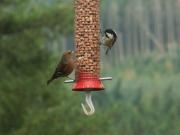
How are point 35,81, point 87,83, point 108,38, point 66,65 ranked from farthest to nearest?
point 35,81 < point 108,38 < point 66,65 < point 87,83

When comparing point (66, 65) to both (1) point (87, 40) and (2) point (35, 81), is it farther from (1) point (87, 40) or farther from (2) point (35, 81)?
(2) point (35, 81)

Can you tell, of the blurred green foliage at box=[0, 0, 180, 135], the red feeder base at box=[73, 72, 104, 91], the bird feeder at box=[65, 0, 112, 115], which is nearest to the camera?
the red feeder base at box=[73, 72, 104, 91]

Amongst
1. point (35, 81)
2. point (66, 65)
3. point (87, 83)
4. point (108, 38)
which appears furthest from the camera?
point (35, 81)

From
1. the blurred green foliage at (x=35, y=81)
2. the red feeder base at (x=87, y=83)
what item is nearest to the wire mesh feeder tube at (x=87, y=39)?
the red feeder base at (x=87, y=83)

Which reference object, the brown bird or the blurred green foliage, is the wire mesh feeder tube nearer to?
the brown bird

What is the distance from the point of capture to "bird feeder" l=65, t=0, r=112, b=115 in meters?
6.00

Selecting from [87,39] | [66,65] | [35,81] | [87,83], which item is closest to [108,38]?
[87,39]

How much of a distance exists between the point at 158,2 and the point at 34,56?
20954 mm

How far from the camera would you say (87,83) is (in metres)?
5.83

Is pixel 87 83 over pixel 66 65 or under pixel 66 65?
under

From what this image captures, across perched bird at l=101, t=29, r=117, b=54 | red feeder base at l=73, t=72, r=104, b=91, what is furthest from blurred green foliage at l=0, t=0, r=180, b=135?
red feeder base at l=73, t=72, r=104, b=91

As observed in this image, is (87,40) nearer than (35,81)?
Yes

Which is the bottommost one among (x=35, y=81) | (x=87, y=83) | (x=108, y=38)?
(x=35, y=81)

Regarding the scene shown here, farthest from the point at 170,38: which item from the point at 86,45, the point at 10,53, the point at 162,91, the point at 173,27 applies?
the point at 86,45
